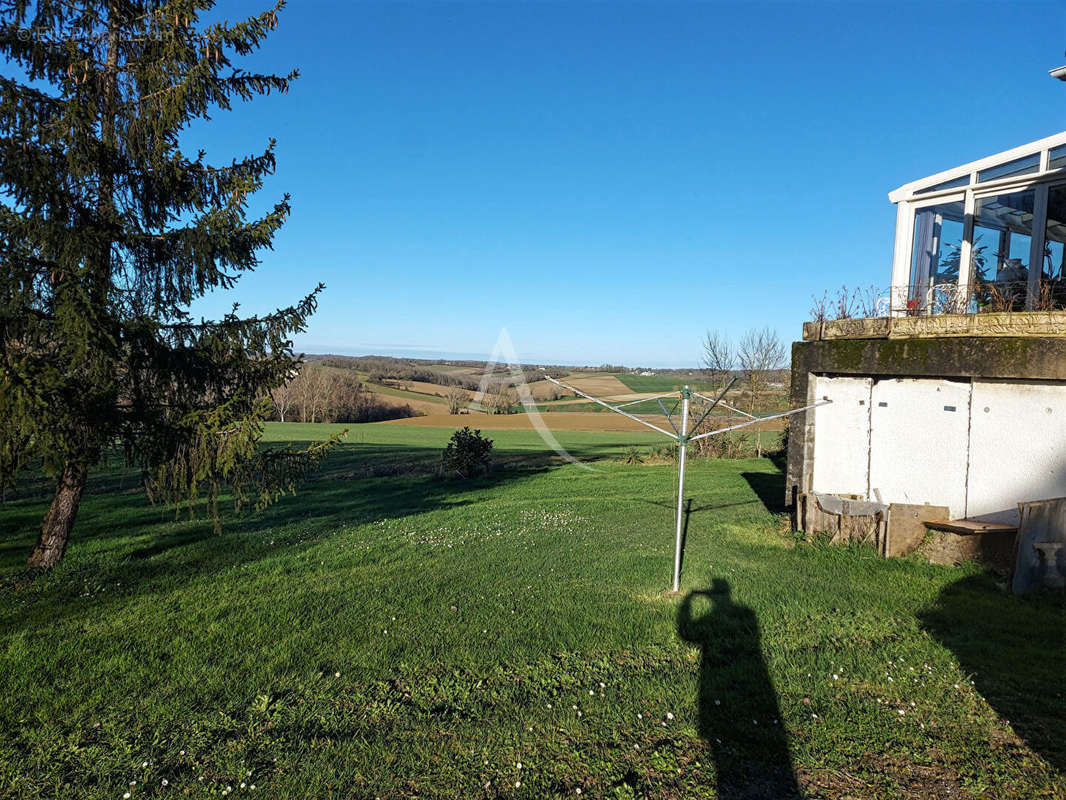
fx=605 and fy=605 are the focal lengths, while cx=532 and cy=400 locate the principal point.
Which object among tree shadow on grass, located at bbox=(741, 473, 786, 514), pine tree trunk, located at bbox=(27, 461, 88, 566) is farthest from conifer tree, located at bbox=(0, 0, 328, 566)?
tree shadow on grass, located at bbox=(741, 473, 786, 514)

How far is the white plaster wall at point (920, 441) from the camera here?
9.23 metres

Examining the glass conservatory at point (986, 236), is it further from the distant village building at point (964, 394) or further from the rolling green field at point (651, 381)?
the rolling green field at point (651, 381)

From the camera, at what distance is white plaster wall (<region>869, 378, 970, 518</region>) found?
9.23m

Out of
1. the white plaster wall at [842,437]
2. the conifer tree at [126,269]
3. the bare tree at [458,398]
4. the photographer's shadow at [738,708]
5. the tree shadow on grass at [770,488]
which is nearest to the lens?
the photographer's shadow at [738,708]

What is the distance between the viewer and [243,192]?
9.16 metres

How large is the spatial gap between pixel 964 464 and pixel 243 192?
38.3 ft

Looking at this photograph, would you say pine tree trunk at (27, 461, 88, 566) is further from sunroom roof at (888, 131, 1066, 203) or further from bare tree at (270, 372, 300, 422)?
bare tree at (270, 372, 300, 422)

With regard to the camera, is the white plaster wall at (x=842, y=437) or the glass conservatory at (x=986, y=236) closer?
the white plaster wall at (x=842, y=437)

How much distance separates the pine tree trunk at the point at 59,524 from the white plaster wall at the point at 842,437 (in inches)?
454

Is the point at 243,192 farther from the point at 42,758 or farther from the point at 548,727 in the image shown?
the point at 548,727

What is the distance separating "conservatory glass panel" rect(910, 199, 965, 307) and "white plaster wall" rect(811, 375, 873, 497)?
3851 millimetres

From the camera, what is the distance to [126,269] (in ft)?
29.1

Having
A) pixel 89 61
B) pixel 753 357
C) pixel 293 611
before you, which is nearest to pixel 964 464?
pixel 293 611

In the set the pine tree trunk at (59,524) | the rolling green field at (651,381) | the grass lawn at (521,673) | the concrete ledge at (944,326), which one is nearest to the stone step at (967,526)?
the grass lawn at (521,673)
